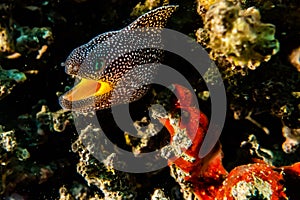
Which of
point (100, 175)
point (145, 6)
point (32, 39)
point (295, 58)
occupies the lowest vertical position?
point (100, 175)

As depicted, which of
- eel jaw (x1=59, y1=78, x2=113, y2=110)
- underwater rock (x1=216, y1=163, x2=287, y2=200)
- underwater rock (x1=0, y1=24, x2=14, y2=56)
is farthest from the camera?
underwater rock (x1=0, y1=24, x2=14, y2=56)

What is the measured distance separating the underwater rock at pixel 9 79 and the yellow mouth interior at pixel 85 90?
429mm

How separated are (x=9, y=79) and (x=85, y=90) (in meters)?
0.61

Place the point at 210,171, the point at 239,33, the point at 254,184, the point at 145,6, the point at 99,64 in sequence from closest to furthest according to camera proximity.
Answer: the point at 239,33
the point at 254,184
the point at 99,64
the point at 210,171
the point at 145,6

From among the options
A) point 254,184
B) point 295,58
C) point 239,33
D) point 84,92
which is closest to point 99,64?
point 84,92

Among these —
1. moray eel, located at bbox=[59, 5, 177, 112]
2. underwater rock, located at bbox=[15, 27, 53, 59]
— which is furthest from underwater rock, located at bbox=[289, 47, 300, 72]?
underwater rock, located at bbox=[15, 27, 53, 59]

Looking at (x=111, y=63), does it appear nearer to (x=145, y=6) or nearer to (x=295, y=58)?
(x=145, y=6)

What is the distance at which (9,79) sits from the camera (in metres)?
2.55

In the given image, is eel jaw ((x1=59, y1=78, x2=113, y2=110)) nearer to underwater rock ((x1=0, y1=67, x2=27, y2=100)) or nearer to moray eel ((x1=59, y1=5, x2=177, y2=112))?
moray eel ((x1=59, y1=5, x2=177, y2=112))

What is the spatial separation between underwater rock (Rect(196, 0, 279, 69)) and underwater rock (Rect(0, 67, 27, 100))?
156 centimetres

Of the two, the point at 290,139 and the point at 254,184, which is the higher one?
the point at 254,184

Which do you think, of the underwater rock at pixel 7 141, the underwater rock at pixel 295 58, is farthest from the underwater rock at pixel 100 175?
the underwater rock at pixel 295 58

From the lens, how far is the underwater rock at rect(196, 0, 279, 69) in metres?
1.65

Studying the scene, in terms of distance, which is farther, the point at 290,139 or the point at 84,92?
the point at 290,139
